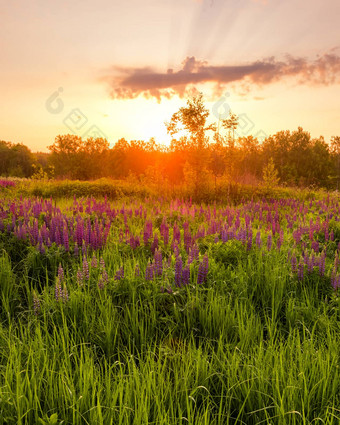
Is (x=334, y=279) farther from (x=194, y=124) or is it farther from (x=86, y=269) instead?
(x=194, y=124)

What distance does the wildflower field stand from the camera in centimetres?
225

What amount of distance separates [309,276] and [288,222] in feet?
12.8

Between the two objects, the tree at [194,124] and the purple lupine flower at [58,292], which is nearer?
the purple lupine flower at [58,292]

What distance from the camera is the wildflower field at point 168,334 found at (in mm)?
2252

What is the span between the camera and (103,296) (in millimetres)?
3855

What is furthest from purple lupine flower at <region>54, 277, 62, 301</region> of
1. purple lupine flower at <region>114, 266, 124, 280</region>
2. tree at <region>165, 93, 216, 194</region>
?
tree at <region>165, 93, 216, 194</region>

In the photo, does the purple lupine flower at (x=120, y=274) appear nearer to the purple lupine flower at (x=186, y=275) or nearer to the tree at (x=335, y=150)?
the purple lupine flower at (x=186, y=275)

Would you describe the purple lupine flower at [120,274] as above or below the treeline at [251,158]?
below

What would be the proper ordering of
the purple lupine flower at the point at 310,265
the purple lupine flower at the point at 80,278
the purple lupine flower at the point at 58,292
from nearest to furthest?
the purple lupine flower at the point at 58,292
the purple lupine flower at the point at 80,278
the purple lupine flower at the point at 310,265

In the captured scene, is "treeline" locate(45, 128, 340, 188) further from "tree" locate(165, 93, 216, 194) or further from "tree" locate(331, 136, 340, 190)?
"tree" locate(165, 93, 216, 194)

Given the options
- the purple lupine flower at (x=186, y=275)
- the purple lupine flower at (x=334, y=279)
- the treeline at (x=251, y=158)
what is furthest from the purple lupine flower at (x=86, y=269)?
the treeline at (x=251, y=158)

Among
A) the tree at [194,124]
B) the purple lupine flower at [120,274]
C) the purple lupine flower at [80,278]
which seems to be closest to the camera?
the purple lupine flower at [80,278]

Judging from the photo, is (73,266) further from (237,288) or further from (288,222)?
(288,222)

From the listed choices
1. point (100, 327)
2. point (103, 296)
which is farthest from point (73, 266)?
point (100, 327)
